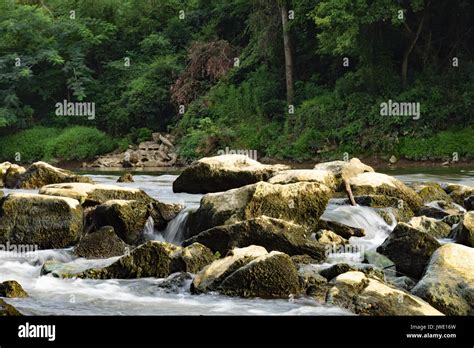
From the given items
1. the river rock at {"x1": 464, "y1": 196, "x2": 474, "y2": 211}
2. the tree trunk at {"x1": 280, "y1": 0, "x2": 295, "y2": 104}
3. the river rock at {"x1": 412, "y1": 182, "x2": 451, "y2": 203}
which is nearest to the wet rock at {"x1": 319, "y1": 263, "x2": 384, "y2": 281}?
the river rock at {"x1": 464, "y1": 196, "x2": 474, "y2": 211}

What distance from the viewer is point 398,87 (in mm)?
30984

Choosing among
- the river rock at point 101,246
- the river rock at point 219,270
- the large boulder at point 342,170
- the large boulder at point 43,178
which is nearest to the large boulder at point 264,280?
the river rock at point 219,270

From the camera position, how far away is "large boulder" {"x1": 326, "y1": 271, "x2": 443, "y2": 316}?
27.2 feet

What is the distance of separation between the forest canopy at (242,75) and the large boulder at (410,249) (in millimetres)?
17969

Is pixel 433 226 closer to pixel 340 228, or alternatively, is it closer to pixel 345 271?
pixel 340 228

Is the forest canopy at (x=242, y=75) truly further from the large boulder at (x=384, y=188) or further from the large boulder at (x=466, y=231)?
the large boulder at (x=466, y=231)

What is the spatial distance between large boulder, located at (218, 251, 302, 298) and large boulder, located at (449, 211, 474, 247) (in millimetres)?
3518

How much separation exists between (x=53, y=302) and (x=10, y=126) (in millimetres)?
36703

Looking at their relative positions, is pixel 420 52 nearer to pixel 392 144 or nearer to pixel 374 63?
pixel 374 63

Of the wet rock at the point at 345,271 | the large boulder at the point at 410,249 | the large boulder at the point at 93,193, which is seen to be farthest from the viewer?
the large boulder at the point at 93,193

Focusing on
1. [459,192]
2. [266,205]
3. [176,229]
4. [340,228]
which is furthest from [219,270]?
[459,192]

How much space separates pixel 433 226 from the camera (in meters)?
12.8

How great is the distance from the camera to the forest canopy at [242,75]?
29.6 m
